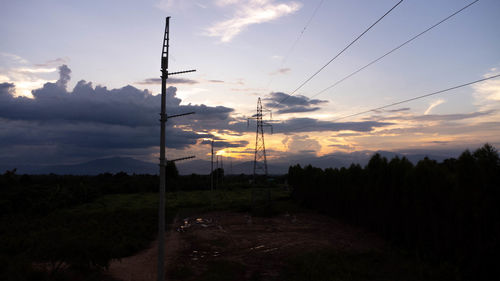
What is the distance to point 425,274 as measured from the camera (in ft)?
36.4

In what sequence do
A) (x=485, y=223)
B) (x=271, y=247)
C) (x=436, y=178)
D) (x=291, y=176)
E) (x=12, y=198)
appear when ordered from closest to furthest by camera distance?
1. (x=485, y=223)
2. (x=436, y=178)
3. (x=271, y=247)
4. (x=12, y=198)
5. (x=291, y=176)

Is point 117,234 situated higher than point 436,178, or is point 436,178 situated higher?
point 436,178

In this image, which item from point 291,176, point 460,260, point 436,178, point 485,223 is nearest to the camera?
point 485,223

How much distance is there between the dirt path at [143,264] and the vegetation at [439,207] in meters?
10.4

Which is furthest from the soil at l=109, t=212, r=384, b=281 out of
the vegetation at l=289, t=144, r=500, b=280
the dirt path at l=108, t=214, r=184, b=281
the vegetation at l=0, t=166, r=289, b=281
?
the vegetation at l=289, t=144, r=500, b=280

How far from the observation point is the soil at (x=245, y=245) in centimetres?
1279

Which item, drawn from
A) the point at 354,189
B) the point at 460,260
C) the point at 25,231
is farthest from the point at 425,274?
the point at 25,231

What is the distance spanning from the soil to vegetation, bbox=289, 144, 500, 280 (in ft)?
5.26

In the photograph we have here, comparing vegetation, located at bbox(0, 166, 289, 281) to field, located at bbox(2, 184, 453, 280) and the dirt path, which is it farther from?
the dirt path

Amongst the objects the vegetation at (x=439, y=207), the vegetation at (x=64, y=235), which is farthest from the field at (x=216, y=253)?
the vegetation at (x=439, y=207)

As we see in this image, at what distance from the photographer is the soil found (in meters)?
12.8

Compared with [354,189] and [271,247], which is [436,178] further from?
[354,189]

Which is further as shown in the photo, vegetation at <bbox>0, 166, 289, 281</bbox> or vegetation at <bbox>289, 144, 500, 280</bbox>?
vegetation at <bbox>289, 144, 500, 280</bbox>

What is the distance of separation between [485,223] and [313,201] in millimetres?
21961
